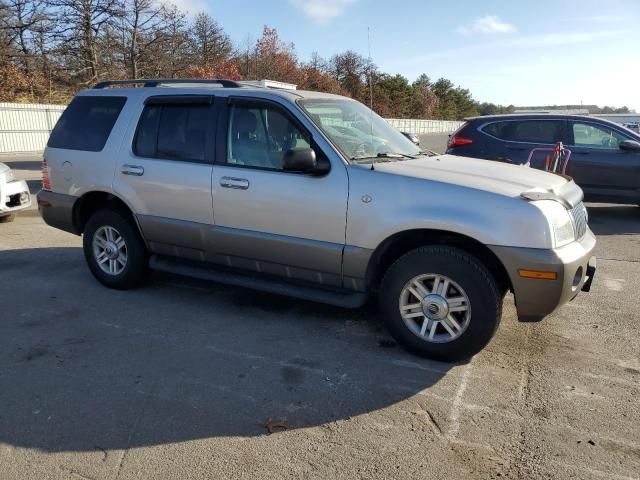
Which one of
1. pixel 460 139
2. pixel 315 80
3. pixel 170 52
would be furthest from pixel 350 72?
pixel 460 139

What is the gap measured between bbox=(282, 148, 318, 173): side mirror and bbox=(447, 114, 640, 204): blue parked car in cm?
568

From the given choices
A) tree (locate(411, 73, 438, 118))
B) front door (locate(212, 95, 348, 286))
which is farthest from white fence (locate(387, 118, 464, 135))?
front door (locate(212, 95, 348, 286))

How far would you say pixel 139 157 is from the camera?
4988 mm

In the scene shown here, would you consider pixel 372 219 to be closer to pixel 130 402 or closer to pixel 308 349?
pixel 308 349

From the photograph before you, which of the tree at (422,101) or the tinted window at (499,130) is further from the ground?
the tree at (422,101)

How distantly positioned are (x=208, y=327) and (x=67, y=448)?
170 cm

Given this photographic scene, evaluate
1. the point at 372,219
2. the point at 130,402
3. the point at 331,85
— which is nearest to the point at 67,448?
the point at 130,402

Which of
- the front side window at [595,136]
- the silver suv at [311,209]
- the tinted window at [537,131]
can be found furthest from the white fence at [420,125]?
the silver suv at [311,209]

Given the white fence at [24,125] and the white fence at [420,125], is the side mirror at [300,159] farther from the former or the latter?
the white fence at [420,125]

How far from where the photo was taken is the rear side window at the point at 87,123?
526 cm

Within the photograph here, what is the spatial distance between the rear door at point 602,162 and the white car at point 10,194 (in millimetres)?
8947

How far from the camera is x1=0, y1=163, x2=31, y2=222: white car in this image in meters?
8.08

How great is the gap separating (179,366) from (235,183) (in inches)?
60.4

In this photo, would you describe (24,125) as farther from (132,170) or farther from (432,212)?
(432,212)
